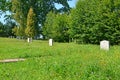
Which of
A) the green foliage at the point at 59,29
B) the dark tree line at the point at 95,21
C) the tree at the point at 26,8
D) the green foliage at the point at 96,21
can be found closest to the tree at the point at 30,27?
the tree at the point at 26,8

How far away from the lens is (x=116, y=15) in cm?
5253

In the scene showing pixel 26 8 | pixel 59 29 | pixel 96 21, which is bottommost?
pixel 59 29

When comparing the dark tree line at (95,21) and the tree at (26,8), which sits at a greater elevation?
the tree at (26,8)

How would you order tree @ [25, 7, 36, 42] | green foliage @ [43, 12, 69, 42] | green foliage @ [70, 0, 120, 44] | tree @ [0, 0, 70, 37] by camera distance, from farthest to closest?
tree @ [0, 0, 70, 37] < tree @ [25, 7, 36, 42] < green foliage @ [43, 12, 69, 42] < green foliage @ [70, 0, 120, 44]

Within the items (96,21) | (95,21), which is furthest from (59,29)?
(96,21)

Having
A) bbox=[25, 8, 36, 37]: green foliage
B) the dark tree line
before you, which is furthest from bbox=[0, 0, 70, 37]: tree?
the dark tree line

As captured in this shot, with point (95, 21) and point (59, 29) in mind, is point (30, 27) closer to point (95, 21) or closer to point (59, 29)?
point (59, 29)

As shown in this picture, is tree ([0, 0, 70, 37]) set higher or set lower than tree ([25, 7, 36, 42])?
higher

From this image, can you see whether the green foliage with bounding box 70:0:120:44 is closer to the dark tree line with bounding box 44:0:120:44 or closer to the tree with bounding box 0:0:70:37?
the dark tree line with bounding box 44:0:120:44

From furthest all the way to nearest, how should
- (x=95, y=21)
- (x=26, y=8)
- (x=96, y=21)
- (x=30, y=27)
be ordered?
(x=26, y=8), (x=30, y=27), (x=95, y=21), (x=96, y=21)

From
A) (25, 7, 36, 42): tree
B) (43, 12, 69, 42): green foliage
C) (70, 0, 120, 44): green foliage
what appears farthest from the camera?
(25, 7, 36, 42): tree

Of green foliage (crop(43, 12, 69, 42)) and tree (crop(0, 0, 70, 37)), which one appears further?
tree (crop(0, 0, 70, 37))

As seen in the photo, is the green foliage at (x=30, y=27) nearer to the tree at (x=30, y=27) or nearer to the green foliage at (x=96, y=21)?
the tree at (x=30, y=27)

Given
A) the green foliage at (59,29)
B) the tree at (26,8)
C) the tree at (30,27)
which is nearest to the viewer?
the green foliage at (59,29)
